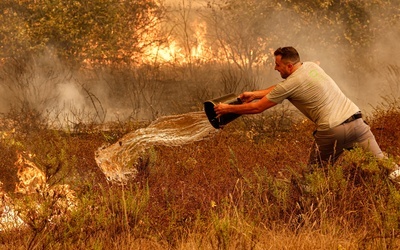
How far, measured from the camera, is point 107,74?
1877 cm

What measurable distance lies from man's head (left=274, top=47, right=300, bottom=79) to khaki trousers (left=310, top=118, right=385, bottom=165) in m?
0.67

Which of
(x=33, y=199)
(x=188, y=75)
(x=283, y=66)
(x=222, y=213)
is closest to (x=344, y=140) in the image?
(x=283, y=66)

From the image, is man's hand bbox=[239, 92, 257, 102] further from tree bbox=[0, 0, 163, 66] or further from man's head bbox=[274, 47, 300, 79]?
tree bbox=[0, 0, 163, 66]

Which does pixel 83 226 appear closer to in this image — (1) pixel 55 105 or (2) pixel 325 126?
(2) pixel 325 126

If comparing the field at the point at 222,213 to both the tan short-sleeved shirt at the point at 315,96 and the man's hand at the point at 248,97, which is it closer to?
the tan short-sleeved shirt at the point at 315,96

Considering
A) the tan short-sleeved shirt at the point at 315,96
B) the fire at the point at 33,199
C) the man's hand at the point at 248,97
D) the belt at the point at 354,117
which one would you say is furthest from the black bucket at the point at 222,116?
the fire at the point at 33,199

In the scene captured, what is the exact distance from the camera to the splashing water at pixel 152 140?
838 cm

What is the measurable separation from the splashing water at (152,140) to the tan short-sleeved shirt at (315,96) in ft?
3.95

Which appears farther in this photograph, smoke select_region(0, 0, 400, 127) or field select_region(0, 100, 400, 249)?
smoke select_region(0, 0, 400, 127)

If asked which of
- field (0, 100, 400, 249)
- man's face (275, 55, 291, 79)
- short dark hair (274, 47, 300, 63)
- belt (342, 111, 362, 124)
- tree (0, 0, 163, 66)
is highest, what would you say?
tree (0, 0, 163, 66)

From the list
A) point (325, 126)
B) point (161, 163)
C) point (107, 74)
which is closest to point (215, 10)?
point (107, 74)

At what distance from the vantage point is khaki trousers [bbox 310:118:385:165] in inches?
286

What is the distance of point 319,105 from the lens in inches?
286

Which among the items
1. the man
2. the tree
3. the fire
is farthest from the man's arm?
the tree
